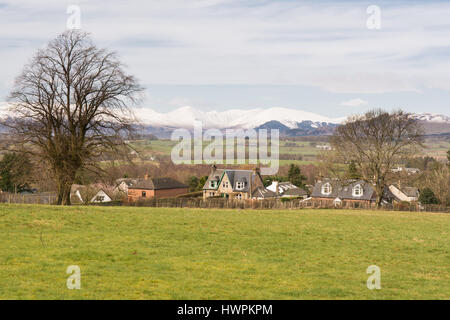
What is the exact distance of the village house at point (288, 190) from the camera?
98000 millimetres

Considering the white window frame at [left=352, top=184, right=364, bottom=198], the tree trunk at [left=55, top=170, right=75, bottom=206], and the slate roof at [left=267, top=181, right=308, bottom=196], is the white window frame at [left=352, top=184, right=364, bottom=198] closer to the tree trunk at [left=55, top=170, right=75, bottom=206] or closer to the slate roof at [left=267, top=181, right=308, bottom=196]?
the slate roof at [left=267, top=181, right=308, bottom=196]

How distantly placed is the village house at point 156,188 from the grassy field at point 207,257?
227ft

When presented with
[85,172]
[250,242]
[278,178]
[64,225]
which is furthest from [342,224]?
[278,178]

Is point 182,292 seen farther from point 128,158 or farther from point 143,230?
point 128,158

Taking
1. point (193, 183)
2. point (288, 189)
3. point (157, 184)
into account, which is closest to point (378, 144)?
point (288, 189)

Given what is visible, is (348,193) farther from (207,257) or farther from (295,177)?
(207,257)

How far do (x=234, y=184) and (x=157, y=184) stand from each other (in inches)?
689

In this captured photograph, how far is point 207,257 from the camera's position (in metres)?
17.5

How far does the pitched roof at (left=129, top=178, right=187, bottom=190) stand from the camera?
322 ft

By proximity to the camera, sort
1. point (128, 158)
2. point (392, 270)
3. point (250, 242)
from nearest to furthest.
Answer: point (392, 270)
point (250, 242)
point (128, 158)

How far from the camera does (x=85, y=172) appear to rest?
127ft

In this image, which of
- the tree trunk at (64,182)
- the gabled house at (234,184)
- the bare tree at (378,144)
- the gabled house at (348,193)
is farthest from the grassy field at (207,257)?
the gabled house at (234,184)
